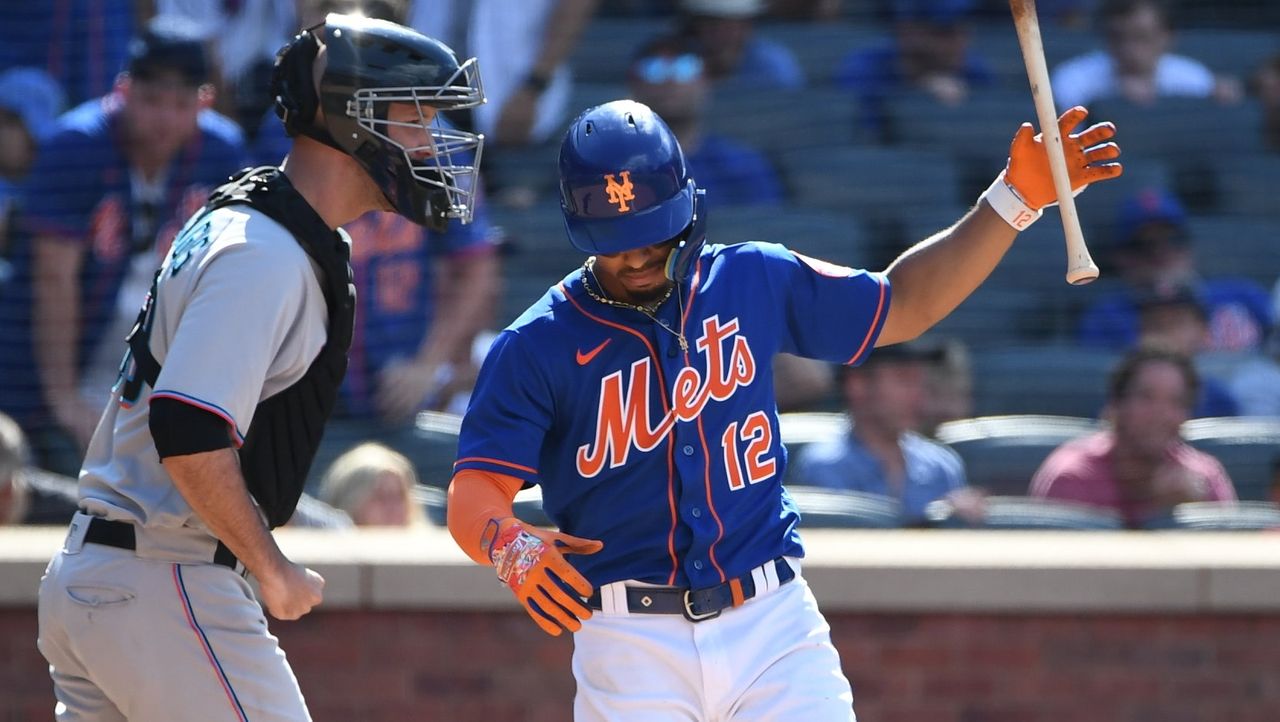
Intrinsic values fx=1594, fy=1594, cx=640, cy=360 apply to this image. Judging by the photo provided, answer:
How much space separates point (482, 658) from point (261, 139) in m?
2.06

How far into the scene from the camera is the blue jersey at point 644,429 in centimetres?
264

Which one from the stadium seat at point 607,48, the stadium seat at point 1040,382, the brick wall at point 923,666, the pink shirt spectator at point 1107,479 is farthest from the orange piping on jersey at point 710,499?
the stadium seat at point 607,48

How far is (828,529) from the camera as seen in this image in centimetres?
443

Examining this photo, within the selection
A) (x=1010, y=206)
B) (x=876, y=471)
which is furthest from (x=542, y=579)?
(x=876, y=471)

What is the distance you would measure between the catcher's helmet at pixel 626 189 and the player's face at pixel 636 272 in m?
0.04

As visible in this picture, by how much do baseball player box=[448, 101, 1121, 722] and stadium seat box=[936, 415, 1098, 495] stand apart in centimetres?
214

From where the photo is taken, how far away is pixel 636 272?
2.64 metres

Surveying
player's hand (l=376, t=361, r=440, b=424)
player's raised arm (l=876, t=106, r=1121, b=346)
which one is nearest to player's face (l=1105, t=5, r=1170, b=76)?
player's hand (l=376, t=361, r=440, b=424)

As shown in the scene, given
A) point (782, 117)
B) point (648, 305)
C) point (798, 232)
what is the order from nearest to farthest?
point (648, 305)
point (798, 232)
point (782, 117)

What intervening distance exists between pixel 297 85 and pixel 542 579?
0.94 meters

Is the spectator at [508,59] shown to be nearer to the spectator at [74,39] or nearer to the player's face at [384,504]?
the spectator at [74,39]

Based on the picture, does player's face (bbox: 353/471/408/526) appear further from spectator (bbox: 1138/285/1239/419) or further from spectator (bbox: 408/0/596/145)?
spectator (bbox: 1138/285/1239/419)

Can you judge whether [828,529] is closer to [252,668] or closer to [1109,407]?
[1109,407]

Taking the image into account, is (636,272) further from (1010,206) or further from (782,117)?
(782,117)
